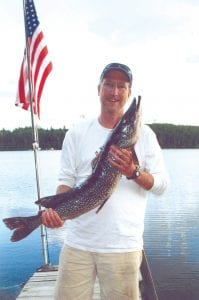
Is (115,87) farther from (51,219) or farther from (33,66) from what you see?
(33,66)

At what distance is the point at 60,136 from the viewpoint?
77.9 m

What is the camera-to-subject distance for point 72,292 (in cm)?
366

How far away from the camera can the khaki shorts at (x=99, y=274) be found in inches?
137

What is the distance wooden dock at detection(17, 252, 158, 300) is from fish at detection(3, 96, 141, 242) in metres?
2.85

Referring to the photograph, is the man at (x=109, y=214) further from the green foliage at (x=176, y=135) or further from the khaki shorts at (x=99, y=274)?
the green foliage at (x=176, y=135)

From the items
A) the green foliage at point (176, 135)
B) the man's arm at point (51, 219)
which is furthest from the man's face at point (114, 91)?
the green foliage at point (176, 135)

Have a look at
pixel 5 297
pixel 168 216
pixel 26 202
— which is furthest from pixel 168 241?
pixel 26 202

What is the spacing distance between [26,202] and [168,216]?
31.4 ft

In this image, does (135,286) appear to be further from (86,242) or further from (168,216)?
(168,216)

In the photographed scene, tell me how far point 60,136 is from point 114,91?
74761 millimetres

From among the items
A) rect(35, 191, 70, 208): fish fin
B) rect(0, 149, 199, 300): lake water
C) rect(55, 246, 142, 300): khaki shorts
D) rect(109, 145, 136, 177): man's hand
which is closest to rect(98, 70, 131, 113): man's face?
rect(109, 145, 136, 177): man's hand

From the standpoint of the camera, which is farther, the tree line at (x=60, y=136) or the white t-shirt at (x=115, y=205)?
the tree line at (x=60, y=136)

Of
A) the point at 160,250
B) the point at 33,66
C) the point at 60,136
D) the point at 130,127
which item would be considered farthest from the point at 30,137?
the point at 130,127

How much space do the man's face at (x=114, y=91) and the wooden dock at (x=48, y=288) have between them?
132 inches
